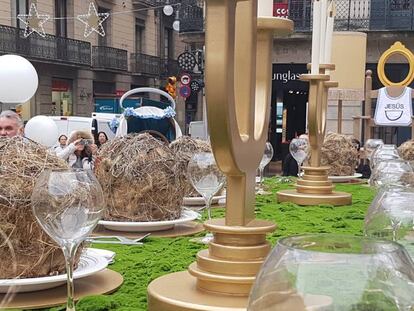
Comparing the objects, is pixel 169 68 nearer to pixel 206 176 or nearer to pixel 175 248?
pixel 206 176

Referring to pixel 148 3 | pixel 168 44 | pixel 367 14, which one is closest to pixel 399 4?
pixel 367 14

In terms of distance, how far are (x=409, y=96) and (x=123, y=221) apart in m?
2.79

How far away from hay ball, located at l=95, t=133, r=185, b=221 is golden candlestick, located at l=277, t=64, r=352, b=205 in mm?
588

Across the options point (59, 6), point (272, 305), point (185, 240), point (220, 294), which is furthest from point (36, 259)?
point (59, 6)

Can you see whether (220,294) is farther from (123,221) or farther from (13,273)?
(123,221)

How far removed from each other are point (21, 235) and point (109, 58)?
57.8 ft

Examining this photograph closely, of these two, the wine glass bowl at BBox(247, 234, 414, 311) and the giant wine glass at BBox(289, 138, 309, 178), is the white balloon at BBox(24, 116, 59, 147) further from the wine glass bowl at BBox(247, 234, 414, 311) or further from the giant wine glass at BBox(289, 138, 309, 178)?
the wine glass bowl at BBox(247, 234, 414, 311)

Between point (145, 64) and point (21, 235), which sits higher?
point (145, 64)

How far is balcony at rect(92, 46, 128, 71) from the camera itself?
17812 mm

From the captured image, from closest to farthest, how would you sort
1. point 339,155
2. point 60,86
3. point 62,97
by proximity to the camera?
point 339,155 → point 60,86 → point 62,97

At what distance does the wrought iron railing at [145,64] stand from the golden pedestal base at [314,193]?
17.5 m

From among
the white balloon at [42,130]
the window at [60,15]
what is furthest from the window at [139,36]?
the white balloon at [42,130]

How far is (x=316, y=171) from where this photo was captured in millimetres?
2213

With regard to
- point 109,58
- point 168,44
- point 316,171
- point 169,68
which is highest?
point 168,44
